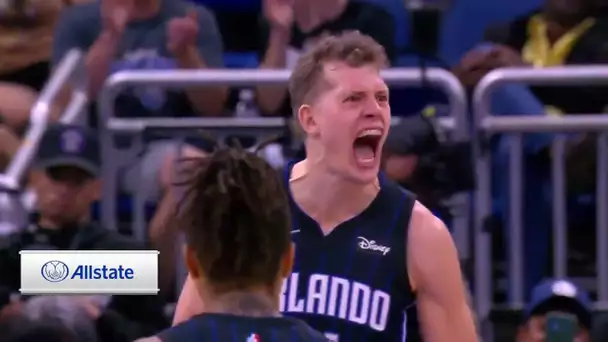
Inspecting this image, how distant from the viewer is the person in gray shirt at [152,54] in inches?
169

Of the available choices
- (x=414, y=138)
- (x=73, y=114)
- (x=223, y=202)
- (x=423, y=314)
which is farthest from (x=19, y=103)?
(x=223, y=202)

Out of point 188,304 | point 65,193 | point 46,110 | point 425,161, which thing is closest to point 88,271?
point 65,193

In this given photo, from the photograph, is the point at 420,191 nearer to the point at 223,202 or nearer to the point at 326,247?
the point at 326,247

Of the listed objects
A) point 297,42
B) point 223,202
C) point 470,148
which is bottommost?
point 223,202

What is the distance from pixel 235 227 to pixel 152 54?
2.88m

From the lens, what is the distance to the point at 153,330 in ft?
13.2

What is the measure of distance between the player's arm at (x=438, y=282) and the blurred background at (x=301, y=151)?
1.15m

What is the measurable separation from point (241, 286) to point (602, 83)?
2367 millimetres

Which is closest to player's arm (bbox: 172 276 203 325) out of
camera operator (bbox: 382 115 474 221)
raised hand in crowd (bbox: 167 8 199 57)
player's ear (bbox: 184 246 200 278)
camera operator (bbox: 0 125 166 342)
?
player's ear (bbox: 184 246 200 278)

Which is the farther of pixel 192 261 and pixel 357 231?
pixel 357 231

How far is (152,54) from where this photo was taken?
4887mm

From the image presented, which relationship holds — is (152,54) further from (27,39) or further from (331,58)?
(331,58)

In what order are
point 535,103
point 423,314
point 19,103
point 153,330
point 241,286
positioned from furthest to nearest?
point 19,103, point 535,103, point 153,330, point 423,314, point 241,286

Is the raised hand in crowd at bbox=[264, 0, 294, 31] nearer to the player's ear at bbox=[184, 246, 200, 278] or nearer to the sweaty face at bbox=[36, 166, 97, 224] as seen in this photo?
the sweaty face at bbox=[36, 166, 97, 224]
